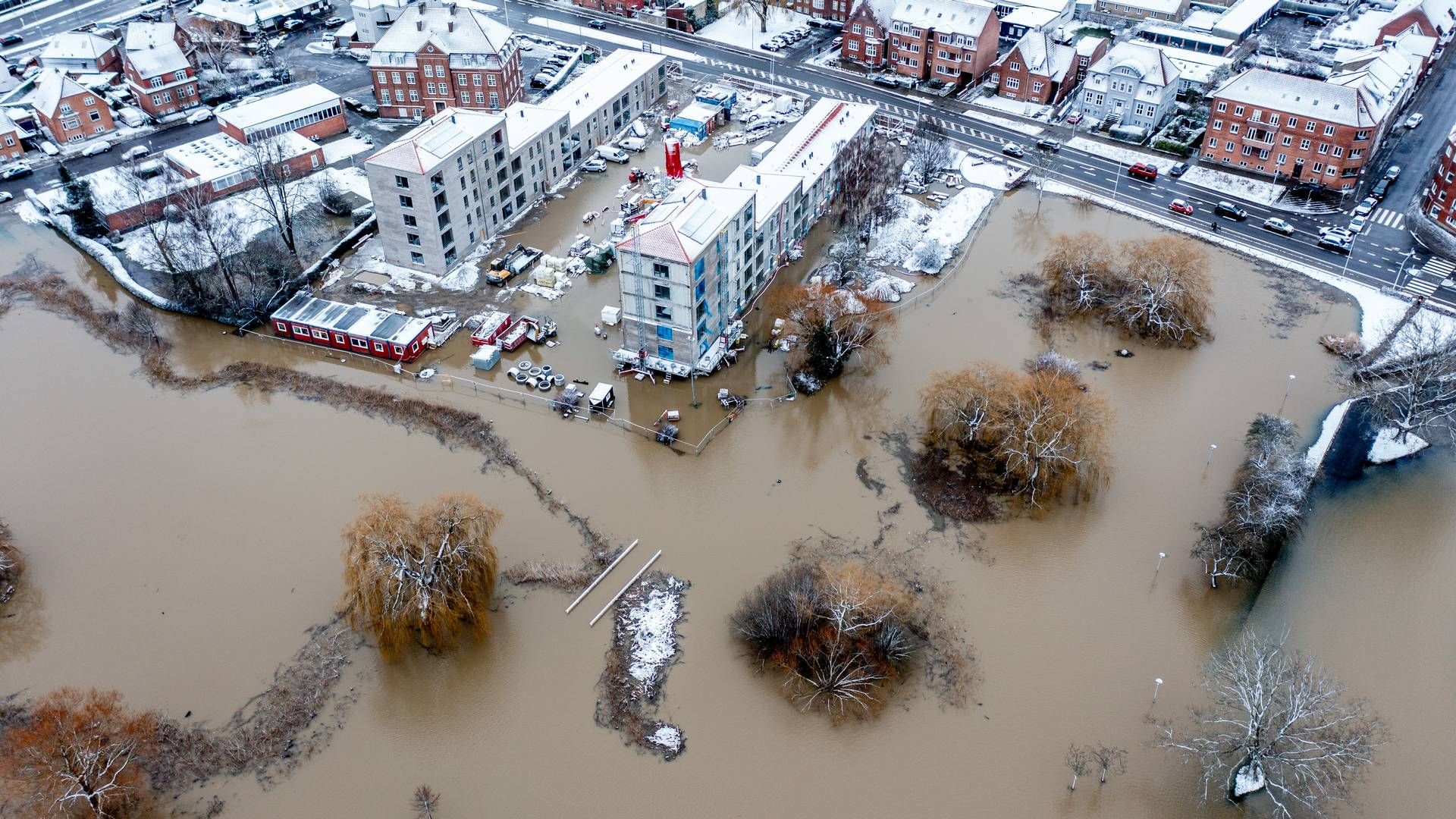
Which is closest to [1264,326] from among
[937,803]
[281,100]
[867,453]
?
[867,453]

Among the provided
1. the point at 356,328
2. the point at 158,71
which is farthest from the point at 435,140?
the point at 158,71

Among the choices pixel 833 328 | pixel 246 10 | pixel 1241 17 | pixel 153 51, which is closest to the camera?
pixel 833 328

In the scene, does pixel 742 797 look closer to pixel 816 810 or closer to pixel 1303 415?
pixel 816 810

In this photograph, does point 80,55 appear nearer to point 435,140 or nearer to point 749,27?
point 435,140

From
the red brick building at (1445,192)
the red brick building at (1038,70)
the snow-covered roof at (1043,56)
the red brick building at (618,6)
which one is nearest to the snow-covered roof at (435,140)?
the red brick building at (618,6)

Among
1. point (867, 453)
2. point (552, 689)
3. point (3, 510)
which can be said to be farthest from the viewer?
point (867, 453)

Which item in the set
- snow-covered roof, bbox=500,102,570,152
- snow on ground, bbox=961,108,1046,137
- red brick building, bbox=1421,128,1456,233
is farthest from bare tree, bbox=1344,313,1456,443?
snow-covered roof, bbox=500,102,570,152
